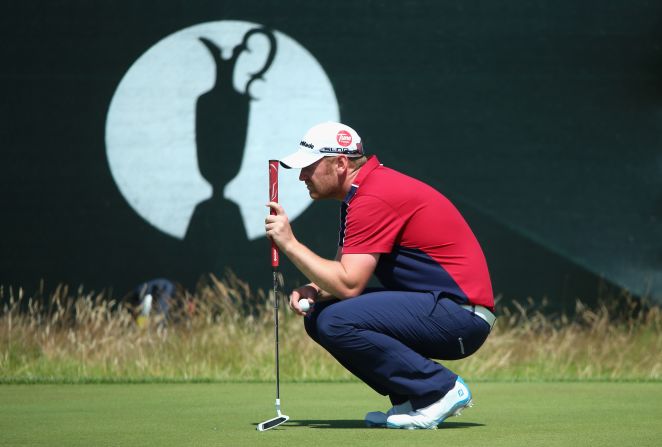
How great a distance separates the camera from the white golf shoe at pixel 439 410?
409cm

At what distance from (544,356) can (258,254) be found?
7.48ft

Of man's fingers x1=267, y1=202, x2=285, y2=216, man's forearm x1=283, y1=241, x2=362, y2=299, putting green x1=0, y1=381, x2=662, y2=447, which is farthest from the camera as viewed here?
man's fingers x1=267, y1=202, x2=285, y2=216

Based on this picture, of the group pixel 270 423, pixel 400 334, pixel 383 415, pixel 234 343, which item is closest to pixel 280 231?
pixel 400 334

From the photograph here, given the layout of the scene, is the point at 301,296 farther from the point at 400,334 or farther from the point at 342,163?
the point at 342,163

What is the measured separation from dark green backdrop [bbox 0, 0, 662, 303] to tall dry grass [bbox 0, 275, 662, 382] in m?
0.29

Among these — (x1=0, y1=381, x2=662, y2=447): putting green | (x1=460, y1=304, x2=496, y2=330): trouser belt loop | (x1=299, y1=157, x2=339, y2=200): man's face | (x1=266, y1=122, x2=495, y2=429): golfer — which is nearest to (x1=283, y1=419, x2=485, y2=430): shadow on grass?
(x1=0, y1=381, x2=662, y2=447): putting green

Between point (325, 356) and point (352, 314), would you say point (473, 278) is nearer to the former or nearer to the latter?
point (352, 314)

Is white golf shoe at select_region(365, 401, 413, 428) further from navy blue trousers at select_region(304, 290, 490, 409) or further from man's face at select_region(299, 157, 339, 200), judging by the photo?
man's face at select_region(299, 157, 339, 200)

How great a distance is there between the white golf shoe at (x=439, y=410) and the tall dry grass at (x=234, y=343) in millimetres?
2954

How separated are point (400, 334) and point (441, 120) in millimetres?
4789

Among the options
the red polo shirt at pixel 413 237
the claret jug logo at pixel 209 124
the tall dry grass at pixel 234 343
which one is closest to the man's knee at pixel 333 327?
the red polo shirt at pixel 413 237

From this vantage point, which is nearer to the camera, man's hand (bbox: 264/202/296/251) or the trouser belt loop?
man's hand (bbox: 264/202/296/251)

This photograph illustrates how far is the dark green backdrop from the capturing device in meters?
8.65

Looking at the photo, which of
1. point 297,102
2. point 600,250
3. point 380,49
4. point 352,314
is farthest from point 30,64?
point 352,314
